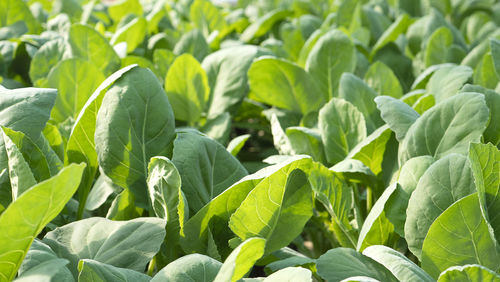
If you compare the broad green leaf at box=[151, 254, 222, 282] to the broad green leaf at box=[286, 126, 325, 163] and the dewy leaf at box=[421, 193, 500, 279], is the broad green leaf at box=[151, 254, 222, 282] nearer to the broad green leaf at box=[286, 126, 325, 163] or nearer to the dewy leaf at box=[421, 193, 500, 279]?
the dewy leaf at box=[421, 193, 500, 279]

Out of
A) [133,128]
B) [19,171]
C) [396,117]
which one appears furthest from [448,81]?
[19,171]

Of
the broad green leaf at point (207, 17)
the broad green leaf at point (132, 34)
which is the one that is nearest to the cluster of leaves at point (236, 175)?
the broad green leaf at point (132, 34)

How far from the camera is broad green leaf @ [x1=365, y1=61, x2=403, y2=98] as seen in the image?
1.69 meters

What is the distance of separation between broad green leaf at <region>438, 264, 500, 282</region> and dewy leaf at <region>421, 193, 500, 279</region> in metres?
0.12

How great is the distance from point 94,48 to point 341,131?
0.70 metres

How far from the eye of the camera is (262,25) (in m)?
2.51

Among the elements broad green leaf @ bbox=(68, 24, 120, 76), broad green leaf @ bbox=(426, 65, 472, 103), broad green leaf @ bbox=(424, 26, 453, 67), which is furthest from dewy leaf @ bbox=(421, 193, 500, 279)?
broad green leaf @ bbox=(424, 26, 453, 67)

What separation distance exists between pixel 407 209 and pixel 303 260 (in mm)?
185

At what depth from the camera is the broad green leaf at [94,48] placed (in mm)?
1562

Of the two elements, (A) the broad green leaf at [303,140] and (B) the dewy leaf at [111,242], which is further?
(A) the broad green leaf at [303,140]

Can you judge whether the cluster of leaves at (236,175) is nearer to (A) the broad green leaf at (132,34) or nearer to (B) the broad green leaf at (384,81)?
(B) the broad green leaf at (384,81)

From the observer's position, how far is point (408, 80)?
2.11m

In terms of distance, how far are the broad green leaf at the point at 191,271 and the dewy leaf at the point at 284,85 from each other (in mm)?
816

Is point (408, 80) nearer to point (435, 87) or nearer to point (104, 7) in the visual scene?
point (435, 87)
